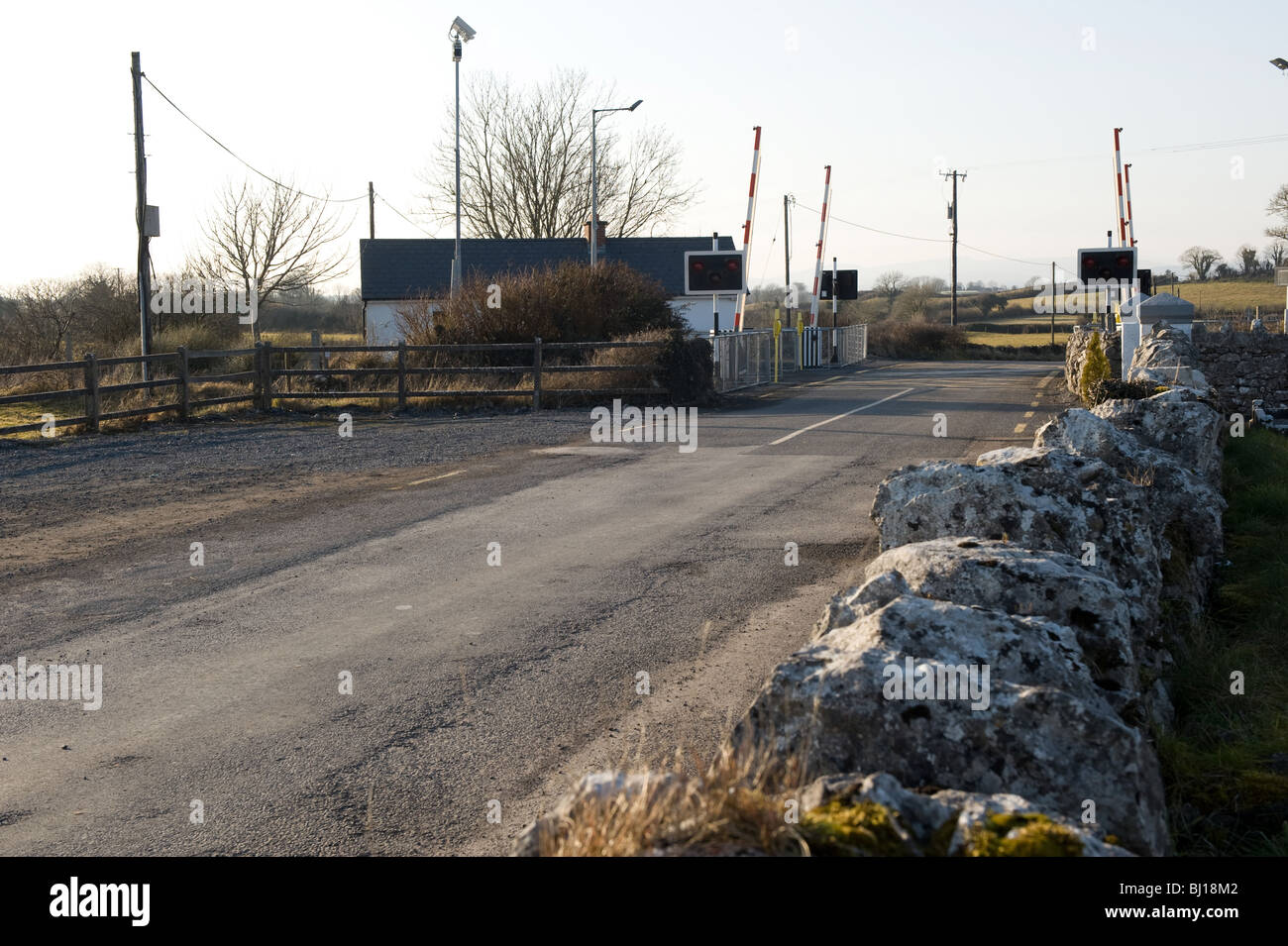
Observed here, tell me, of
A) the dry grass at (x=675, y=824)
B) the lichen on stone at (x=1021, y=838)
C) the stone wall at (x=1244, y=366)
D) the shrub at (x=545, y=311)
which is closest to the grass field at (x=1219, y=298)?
the shrub at (x=545, y=311)

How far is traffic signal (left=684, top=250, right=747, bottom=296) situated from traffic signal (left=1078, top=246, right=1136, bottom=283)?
7044mm

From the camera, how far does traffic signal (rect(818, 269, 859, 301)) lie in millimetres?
48000

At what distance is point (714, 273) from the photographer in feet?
86.4

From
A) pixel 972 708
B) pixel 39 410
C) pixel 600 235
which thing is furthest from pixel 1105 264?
pixel 600 235

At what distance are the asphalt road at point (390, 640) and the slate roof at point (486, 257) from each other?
3689 centimetres

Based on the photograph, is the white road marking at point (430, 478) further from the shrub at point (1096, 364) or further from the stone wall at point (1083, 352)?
the stone wall at point (1083, 352)

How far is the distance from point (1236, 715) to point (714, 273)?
21397 millimetres

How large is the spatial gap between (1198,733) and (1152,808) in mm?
2356

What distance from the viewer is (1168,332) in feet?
56.0

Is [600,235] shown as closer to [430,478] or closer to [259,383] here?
[259,383]

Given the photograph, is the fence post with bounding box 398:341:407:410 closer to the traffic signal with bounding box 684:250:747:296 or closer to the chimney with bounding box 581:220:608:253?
the traffic signal with bounding box 684:250:747:296

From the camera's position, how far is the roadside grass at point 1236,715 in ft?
14.6

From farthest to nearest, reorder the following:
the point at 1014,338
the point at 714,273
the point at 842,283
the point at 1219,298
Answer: the point at 1219,298 < the point at 1014,338 < the point at 842,283 < the point at 714,273
